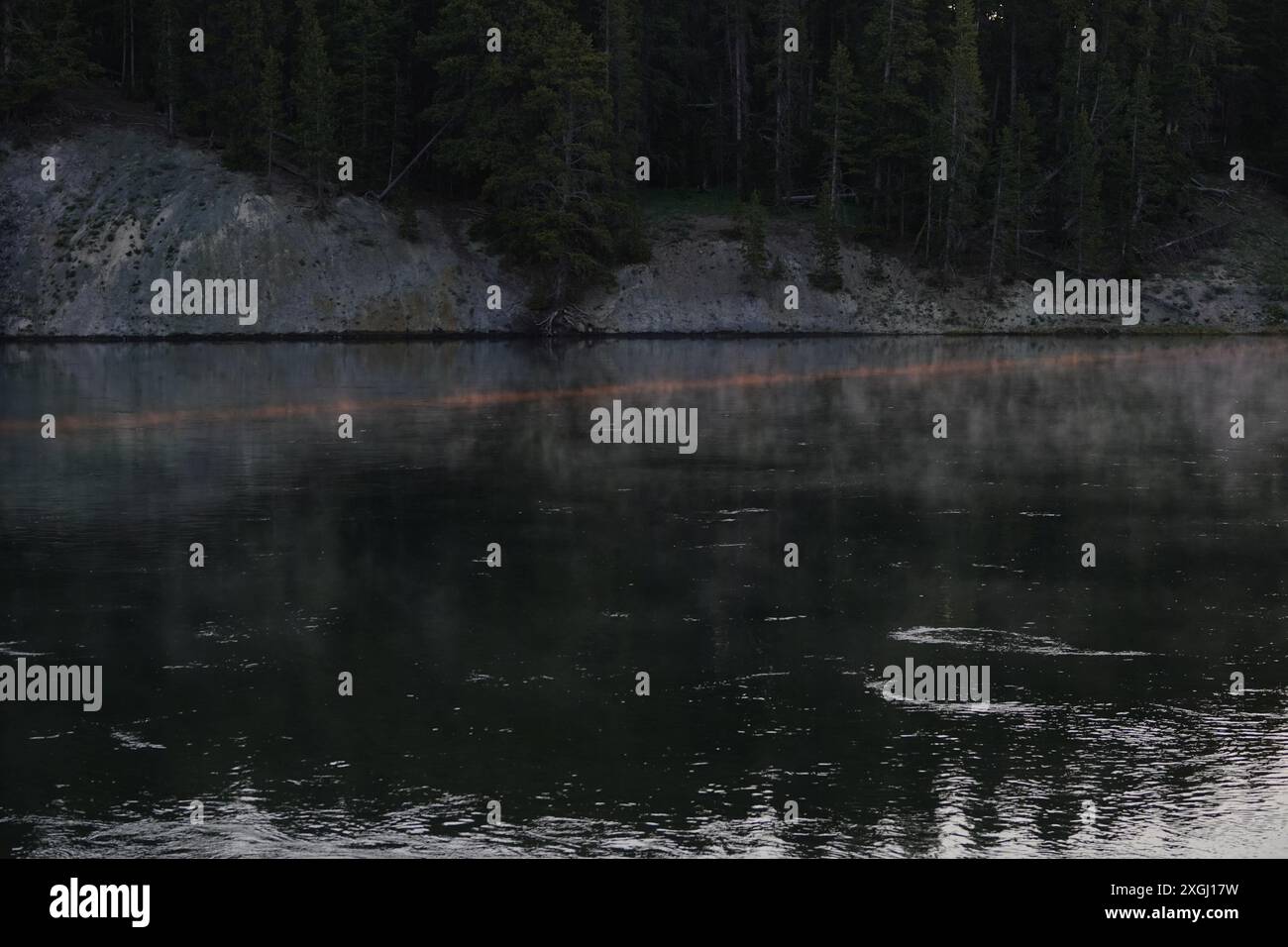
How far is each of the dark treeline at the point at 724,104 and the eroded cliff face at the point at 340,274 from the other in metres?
1.52

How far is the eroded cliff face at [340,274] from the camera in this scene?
69.6 metres

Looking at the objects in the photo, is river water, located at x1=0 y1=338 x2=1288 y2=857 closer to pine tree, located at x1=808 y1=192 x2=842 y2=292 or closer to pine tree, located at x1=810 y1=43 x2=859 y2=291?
pine tree, located at x1=808 y1=192 x2=842 y2=292

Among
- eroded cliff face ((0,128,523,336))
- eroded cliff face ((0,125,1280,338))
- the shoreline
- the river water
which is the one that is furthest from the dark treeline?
the river water

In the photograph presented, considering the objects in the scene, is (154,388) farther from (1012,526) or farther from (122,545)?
(1012,526)

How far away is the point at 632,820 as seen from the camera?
981 cm

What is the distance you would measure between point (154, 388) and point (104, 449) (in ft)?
46.3

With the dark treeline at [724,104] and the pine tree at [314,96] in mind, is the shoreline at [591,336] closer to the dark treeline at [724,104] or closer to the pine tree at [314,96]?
the dark treeline at [724,104]

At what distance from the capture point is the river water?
9969 millimetres

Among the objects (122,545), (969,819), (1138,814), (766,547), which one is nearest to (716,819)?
(969,819)

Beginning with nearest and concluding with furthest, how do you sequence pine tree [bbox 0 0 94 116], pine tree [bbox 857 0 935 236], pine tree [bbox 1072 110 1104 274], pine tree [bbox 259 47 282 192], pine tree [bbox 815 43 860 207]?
pine tree [bbox 259 47 282 192] < pine tree [bbox 0 0 94 116] < pine tree [bbox 1072 110 1104 274] < pine tree [bbox 815 43 860 207] < pine tree [bbox 857 0 935 236]

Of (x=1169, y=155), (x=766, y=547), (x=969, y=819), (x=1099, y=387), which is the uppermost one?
(x=1169, y=155)

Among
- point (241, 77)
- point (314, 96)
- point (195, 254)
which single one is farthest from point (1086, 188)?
point (195, 254)

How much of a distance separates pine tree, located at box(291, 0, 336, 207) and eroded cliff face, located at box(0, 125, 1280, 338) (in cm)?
325

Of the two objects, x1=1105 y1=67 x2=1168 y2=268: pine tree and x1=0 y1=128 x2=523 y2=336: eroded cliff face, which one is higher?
x1=1105 y1=67 x2=1168 y2=268: pine tree
